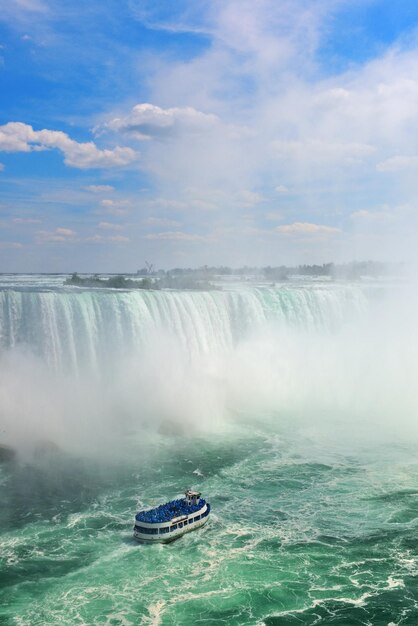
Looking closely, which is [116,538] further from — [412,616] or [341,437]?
[341,437]

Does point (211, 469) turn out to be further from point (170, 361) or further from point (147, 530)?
point (170, 361)

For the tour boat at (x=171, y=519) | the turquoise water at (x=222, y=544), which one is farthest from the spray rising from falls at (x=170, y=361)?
the tour boat at (x=171, y=519)

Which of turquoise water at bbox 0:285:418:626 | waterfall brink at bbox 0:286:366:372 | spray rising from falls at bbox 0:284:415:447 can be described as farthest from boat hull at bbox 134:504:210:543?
waterfall brink at bbox 0:286:366:372

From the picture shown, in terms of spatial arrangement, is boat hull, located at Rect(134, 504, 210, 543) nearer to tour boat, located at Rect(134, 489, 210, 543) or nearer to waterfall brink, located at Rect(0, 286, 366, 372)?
tour boat, located at Rect(134, 489, 210, 543)

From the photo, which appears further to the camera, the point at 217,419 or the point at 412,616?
the point at 217,419

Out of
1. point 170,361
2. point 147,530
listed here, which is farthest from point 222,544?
point 170,361

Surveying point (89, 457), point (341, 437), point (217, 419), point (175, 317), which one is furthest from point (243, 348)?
point (89, 457)

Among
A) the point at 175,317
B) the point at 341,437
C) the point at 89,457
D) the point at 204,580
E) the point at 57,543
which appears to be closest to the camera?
the point at 204,580
